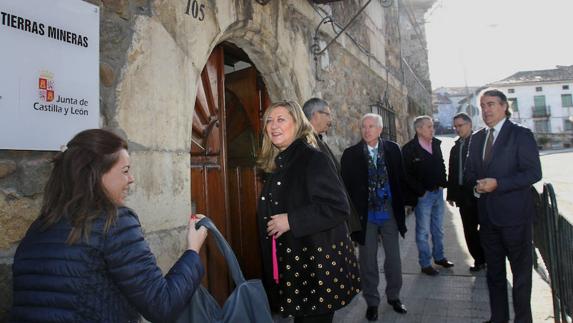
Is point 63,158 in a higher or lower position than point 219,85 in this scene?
lower

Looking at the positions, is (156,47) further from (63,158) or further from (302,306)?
(302,306)

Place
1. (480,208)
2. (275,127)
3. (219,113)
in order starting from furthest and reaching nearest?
(219,113)
(480,208)
(275,127)

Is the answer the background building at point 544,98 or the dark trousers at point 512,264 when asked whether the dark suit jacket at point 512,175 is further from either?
the background building at point 544,98

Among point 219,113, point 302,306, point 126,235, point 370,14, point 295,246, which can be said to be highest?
point 370,14

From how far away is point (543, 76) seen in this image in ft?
145

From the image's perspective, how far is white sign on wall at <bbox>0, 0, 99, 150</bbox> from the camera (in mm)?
1443

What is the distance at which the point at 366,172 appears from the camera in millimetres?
3268

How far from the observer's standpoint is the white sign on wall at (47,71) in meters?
1.44

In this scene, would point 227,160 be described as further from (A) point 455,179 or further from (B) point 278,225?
(A) point 455,179

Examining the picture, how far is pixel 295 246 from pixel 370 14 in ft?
19.5

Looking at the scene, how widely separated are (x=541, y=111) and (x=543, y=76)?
380cm

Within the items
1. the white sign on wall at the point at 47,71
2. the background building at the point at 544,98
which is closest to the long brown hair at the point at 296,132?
the white sign on wall at the point at 47,71

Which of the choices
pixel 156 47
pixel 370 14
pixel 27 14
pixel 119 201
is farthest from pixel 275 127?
pixel 370 14

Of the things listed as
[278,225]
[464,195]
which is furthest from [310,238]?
[464,195]
